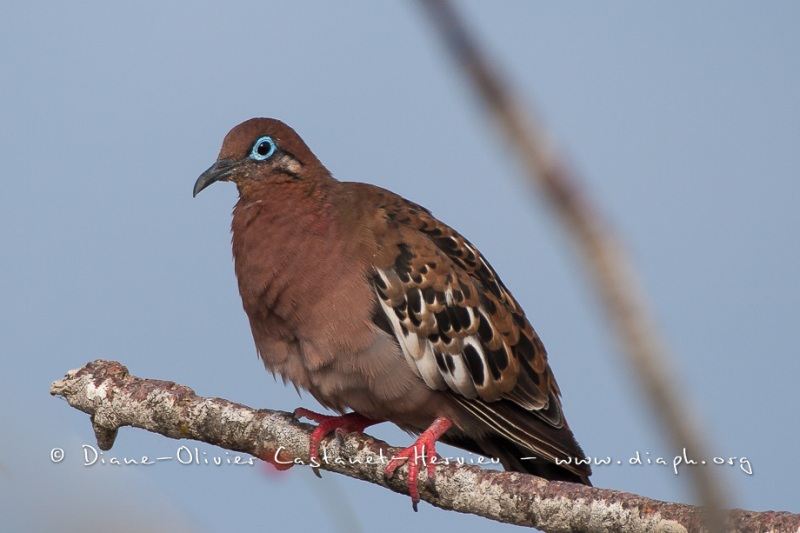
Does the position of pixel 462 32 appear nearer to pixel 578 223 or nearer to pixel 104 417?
pixel 578 223

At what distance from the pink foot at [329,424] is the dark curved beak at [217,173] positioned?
126 centimetres

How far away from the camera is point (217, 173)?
481 centimetres

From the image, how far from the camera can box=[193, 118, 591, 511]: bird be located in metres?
4.34

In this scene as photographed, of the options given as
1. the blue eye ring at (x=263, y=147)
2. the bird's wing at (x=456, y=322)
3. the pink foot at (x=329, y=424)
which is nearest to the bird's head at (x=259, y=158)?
the blue eye ring at (x=263, y=147)

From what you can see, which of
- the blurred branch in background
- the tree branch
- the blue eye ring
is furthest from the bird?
the blurred branch in background

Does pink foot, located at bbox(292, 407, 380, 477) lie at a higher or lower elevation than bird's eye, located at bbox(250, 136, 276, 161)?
lower

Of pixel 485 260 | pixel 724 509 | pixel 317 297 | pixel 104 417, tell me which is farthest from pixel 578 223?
pixel 485 260

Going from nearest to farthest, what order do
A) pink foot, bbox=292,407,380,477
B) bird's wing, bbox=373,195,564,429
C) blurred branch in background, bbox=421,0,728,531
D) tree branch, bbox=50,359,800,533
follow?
blurred branch in background, bbox=421,0,728,531 → tree branch, bbox=50,359,800,533 → pink foot, bbox=292,407,380,477 → bird's wing, bbox=373,195,564,429

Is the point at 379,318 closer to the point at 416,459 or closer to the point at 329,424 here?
the point at 329,424

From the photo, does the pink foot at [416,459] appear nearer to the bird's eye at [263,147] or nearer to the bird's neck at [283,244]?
the bird's neck at [283,244]

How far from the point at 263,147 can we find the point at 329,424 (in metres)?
1.49

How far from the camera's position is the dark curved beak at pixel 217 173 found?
4773 millimetres

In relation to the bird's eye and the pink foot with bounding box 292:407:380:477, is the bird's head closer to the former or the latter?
the bird's eye

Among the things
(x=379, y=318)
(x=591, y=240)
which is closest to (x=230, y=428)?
(x=379, y=318)
